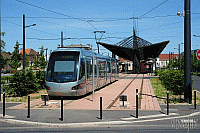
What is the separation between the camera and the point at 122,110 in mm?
13742

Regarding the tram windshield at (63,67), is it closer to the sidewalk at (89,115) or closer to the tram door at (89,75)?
the tram door at (89,75)

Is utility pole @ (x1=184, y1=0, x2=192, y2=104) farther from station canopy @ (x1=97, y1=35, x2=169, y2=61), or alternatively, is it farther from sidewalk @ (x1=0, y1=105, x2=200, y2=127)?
station canopy @ (x1=97, y1=35, x2=169, y2=61)

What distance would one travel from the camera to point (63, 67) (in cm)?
1791

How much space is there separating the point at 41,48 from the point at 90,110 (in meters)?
49.4

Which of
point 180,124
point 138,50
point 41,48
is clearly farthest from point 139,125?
point 138,50

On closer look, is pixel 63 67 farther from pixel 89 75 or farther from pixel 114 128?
pixel 114 128

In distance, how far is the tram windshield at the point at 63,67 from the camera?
695 inches

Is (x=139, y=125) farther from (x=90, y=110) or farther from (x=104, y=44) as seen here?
(x=104, y=44)

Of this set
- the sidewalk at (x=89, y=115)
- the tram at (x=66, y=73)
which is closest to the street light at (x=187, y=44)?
the sidewalk at (x=89, y=115)

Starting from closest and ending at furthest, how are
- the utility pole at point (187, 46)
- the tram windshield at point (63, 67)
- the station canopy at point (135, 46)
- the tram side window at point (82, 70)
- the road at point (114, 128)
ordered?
the road at point (114, 128), the utility pole at point (187, 46), the tram windshield at point (63, 67), the tram side window at point (82, 70), the station canopy at point (135, 46)

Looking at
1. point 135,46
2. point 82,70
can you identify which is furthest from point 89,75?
point 135,46

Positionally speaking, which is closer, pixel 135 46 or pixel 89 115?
pixel 89 115

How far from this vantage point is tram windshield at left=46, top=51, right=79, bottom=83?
57.9 feet

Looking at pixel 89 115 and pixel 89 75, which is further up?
pixel 89 75
